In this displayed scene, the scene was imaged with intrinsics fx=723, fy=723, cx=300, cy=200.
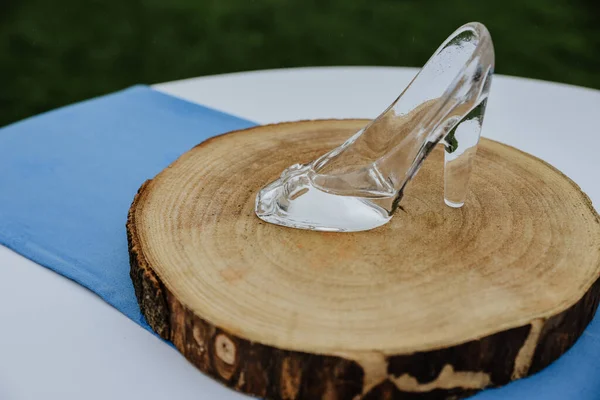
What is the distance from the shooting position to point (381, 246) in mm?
824

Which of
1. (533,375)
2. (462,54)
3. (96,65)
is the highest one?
(462,54)

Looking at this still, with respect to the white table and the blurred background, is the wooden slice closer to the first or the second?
the white table

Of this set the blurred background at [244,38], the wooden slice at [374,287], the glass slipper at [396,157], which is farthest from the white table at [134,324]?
the blurred background at [244,38]

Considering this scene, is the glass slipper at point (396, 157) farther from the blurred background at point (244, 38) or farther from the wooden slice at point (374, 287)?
the blurred background at point (244, 38)

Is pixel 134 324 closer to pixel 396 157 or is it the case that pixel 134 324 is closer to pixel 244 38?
pixel 396 157

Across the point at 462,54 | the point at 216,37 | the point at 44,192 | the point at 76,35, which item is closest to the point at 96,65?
the point at 76,35

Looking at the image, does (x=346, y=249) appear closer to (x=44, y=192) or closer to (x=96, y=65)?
(x=44, y=192)

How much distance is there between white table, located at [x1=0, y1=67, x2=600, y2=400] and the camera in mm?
736

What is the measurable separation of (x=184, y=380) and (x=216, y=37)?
98.4 inches

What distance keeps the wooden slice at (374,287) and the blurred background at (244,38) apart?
6.36ft

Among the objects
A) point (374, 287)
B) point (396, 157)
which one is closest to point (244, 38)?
point (396, 157)

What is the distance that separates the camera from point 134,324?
2.71 ft

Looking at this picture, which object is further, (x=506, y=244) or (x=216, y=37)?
(x=216, y=37)

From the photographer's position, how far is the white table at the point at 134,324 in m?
0.74
